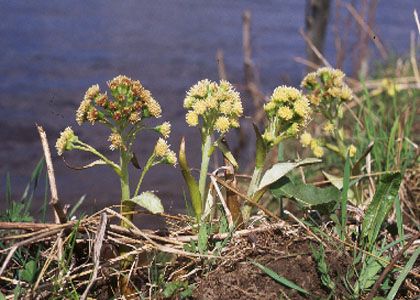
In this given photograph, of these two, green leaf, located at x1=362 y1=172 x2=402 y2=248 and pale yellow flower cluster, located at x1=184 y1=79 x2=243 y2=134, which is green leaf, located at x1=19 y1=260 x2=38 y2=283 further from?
green leaf, located at x1=362 y1=172 x2=402 y2=248

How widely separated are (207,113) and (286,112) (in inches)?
9.7

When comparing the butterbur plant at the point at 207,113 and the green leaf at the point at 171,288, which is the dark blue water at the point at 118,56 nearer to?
the butterbur plant at the point at 207,113

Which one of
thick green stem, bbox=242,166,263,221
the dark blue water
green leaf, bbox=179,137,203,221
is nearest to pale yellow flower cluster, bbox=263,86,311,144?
thick green stem, bbox=242,166,263,221

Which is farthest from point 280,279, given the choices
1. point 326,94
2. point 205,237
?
point 326,94

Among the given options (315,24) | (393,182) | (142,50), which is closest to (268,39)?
(142,50)

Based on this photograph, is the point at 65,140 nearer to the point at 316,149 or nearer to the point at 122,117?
the point at 122,117

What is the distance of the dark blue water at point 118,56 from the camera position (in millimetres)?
5559

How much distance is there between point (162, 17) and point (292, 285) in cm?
818

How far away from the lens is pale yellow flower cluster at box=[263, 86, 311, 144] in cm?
208

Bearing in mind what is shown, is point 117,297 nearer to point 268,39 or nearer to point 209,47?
point 209,47

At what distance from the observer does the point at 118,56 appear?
7.82 m

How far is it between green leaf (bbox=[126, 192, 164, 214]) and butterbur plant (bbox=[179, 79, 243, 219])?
0.14 metres

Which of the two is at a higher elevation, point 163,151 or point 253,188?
point 163,151

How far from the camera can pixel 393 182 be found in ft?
6.89
